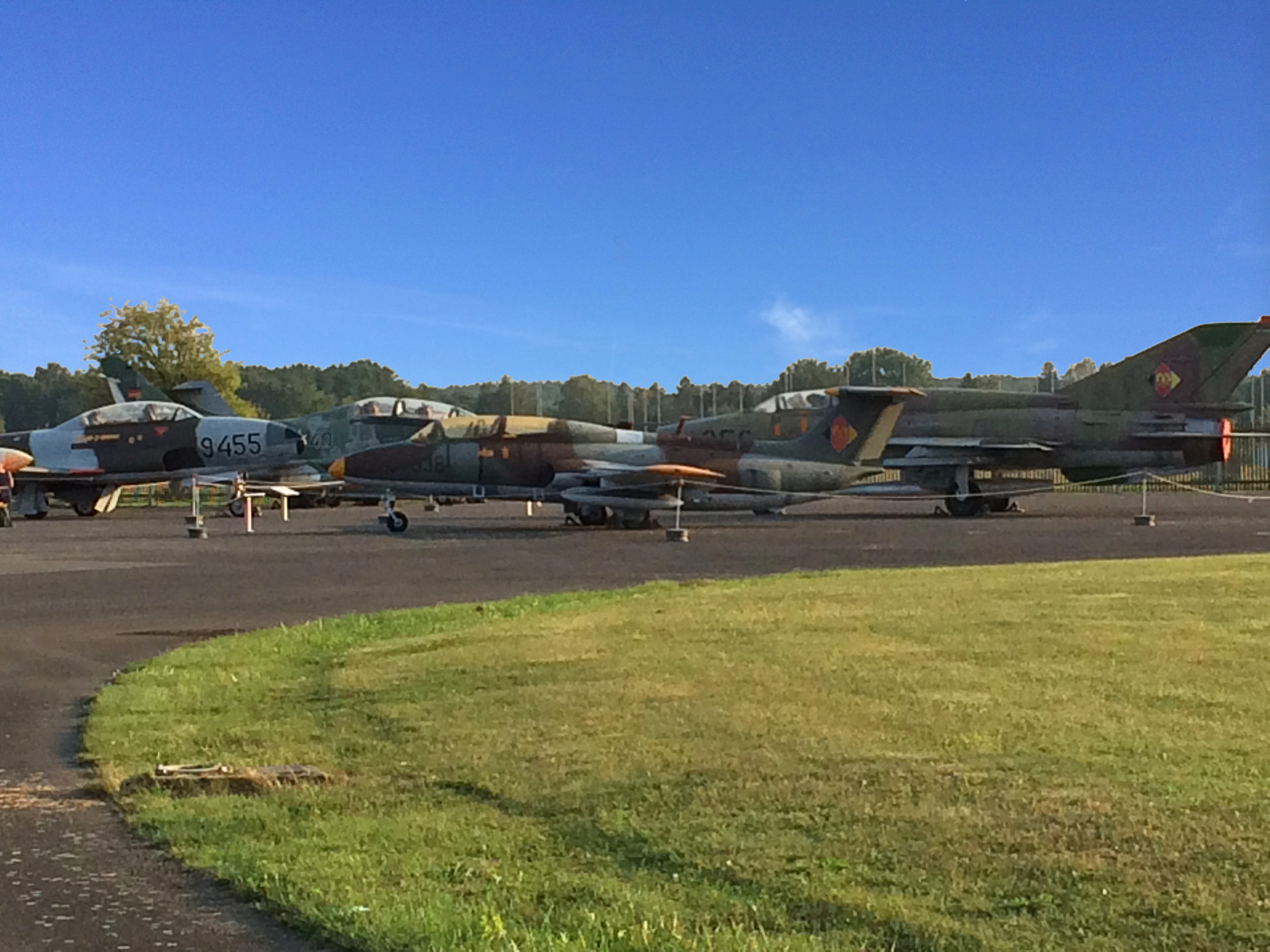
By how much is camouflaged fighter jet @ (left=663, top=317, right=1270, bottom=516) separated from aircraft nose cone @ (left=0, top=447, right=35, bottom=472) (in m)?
16.8

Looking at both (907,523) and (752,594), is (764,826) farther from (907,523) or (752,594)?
(907,523)

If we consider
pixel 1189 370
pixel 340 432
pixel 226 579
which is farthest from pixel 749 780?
pixel 340 432

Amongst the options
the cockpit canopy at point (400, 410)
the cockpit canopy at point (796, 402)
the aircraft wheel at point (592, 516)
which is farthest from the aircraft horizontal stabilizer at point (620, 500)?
the cockpit canopy at point (400, 410)

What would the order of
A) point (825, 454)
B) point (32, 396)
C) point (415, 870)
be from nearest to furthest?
1. point (415, 870)
2. point (825, 454)
3. point (32, 396)

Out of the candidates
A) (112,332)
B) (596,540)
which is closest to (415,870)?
(596,540)

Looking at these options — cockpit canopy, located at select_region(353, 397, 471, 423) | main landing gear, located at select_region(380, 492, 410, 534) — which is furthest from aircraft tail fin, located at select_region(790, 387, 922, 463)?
cockpit canopy, located at select_region(353, 397, 471, 423)

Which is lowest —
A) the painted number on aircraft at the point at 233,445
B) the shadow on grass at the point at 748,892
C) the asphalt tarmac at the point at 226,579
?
the asphalt tarmac at the point at 226,579

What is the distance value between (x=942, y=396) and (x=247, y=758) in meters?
26.1

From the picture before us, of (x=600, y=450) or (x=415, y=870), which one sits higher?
(x=600, y=450)

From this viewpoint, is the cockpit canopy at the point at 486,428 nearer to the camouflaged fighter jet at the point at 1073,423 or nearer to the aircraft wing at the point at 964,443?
the camouflaged fighter jet at the point at 1073,423

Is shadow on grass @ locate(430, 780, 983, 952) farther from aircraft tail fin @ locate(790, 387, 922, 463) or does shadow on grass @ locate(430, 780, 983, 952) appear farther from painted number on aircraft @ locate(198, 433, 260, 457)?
painted number on aircraft @ locate(198, 433, 260, 457)

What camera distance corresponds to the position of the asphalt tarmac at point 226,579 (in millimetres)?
3883

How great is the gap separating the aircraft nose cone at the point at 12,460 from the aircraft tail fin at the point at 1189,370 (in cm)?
2713

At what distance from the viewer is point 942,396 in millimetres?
29766
